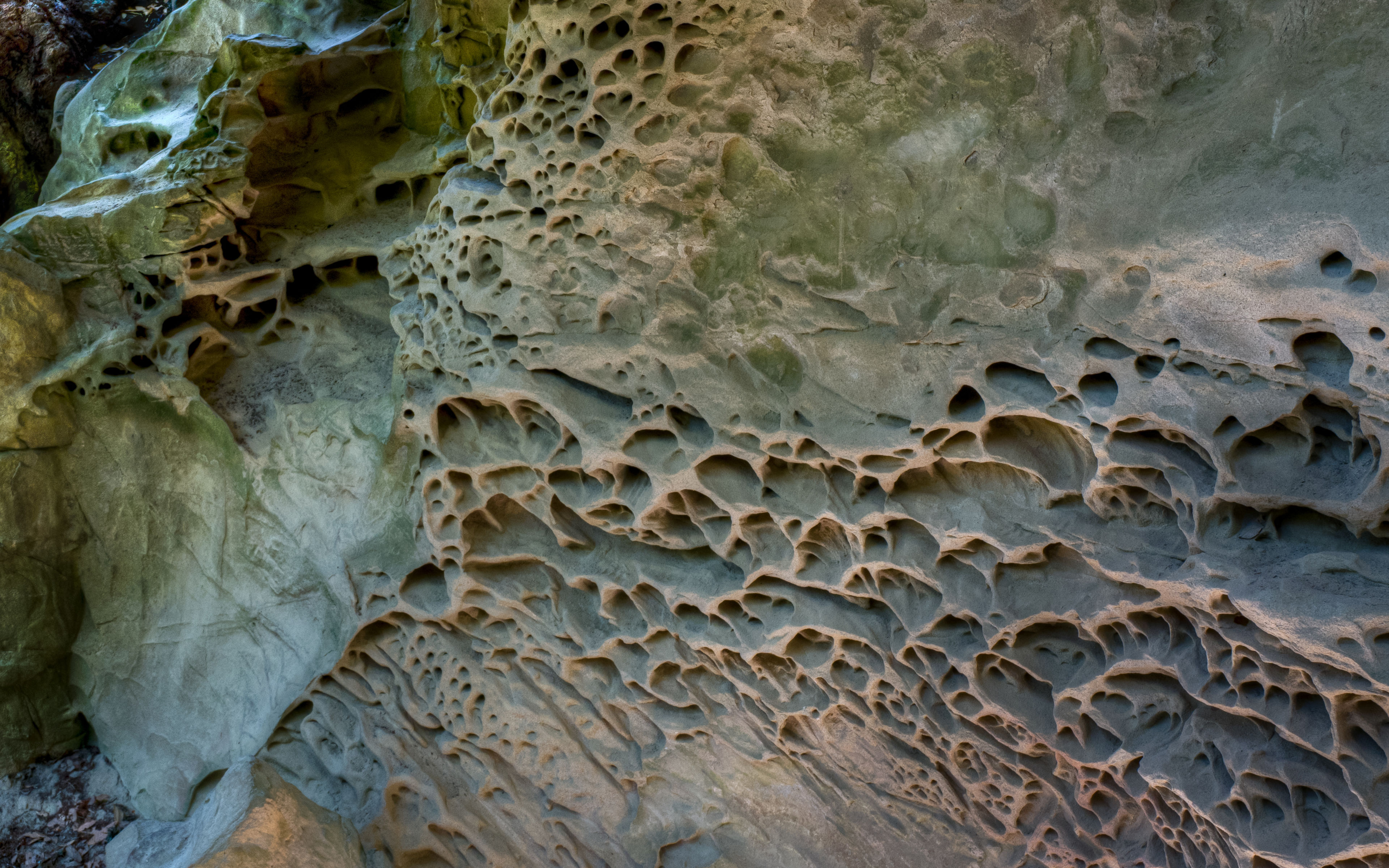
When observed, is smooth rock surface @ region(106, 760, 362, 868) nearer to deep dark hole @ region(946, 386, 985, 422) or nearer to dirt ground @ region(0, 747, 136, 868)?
→ dirt ground @ region(0, 747, 136, 868)

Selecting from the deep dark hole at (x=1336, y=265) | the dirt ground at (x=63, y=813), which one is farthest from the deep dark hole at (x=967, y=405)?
the dirt ground at (x=63, y=813)

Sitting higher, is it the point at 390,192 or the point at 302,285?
the point at 390,192

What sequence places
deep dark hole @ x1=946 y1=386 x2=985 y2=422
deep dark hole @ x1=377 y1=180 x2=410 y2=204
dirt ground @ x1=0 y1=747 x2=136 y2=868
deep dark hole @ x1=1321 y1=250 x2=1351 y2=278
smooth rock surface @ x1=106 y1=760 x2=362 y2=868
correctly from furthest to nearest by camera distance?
deep dark hole @ x1=377 y1=180 x2=410 y2=204 < dirt ground @ x1=0 y1=747 x2=136 y2=868 < smooth rock surface @ x1=106 y1=760 x2=362 y2=868 < deep dark hole @ x1=946 y1=386 x2=985 y2=422 < deep dark hole @ x1=1321 y1=250 x2=1351 y2=278

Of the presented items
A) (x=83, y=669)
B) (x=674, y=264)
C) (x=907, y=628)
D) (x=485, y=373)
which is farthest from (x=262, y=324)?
(x=907, y=628)

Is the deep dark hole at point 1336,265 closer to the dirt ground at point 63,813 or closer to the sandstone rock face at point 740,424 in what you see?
the sandstone rock face at point 740,424

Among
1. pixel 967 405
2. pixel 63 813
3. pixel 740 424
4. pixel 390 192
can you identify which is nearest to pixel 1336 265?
pixel 967 405

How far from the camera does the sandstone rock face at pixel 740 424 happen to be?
2.64 meters

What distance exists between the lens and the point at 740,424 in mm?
3338

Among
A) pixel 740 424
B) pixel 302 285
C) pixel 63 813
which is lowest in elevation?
pixel 63 813

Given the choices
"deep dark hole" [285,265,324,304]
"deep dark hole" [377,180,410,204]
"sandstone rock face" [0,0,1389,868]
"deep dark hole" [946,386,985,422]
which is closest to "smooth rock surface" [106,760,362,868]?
"sandstone rock face" [0,0,1389,868]

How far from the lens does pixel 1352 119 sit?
2.42 m

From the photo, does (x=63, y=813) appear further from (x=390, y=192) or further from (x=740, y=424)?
(x=740, y=424)

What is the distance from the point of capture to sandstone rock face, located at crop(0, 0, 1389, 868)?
2.64m

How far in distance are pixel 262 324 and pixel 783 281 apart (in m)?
2.52
